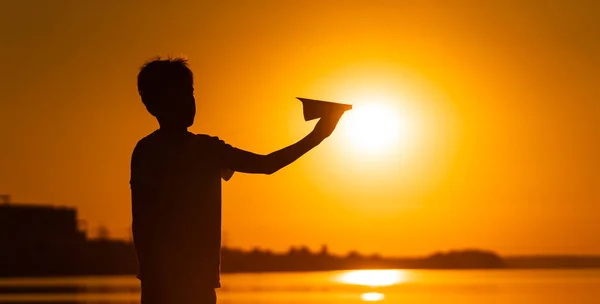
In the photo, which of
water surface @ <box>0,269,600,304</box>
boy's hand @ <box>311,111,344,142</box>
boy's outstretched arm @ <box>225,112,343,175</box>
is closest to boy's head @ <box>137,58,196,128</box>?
boy's outstretched arm @ <box>225,112,343,175</box>

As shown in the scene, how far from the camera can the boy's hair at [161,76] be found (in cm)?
564

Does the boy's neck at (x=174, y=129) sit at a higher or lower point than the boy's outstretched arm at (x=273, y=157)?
higher

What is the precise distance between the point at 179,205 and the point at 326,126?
642 millimetres

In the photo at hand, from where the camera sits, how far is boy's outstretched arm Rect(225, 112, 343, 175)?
18.3 ft

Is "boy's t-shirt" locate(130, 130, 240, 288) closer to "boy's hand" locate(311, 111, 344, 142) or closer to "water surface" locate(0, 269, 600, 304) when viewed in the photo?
"boy's hand" locate(311, 111, 344, 142)

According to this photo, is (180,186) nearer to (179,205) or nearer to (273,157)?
(179,205)

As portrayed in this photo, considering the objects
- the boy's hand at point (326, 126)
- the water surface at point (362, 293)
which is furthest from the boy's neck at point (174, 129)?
the water surface at point (362, 293)

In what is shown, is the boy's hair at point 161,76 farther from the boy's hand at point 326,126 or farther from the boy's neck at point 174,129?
the boy's hand at point 326,126

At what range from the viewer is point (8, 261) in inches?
4380

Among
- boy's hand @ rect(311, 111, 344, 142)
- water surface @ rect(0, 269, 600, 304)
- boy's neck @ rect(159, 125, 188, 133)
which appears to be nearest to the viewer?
boy's hand @ rect(311, 111, 344, 142)

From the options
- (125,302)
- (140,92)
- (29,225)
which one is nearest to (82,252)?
(29,225)

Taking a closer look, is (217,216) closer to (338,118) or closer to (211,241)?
(211,241)

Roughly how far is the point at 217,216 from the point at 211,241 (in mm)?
98

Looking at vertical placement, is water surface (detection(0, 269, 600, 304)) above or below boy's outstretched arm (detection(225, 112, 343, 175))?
below
